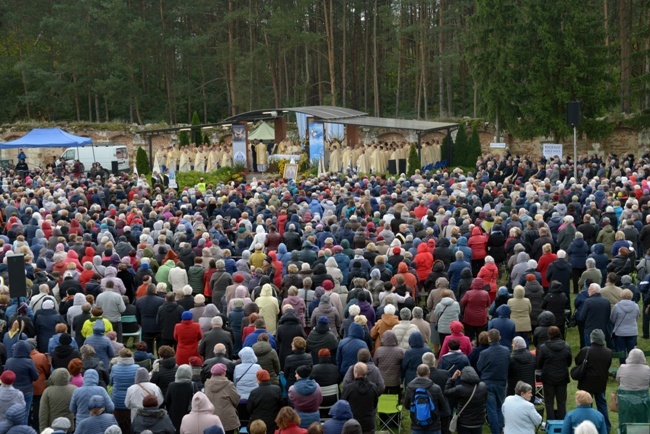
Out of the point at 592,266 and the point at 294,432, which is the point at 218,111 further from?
the point at 294,432

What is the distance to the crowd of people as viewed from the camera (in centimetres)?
1000

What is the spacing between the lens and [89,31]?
5294 centimetres

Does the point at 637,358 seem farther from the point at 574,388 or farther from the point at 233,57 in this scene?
the point at 233,57

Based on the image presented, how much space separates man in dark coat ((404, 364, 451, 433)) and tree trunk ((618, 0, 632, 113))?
1255 inches

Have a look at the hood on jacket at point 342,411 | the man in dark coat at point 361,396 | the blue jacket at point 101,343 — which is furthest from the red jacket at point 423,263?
the hood on jacket at point 342,411

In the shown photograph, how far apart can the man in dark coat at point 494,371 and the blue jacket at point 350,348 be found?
54.6 inches

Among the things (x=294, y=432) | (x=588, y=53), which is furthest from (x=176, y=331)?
(x=588, y=53)

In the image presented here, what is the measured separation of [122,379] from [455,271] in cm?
602

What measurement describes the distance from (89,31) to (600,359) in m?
46.5

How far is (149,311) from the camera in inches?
528

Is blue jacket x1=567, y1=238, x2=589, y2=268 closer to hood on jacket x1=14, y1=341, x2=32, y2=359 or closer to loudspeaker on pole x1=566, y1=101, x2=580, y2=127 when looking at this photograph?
loudspeaker on pole x1=566, y1=101, x2=580, y2=127

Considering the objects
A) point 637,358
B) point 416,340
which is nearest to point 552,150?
point 416,340

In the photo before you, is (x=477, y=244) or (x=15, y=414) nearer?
(x=15, y=414)

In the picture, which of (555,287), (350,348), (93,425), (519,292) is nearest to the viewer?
(93,425)
